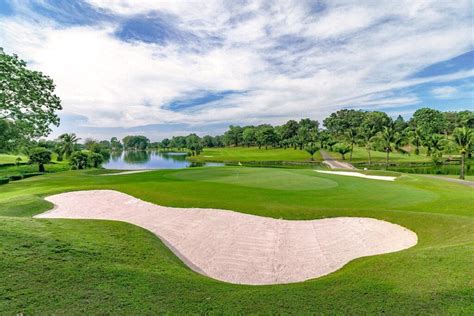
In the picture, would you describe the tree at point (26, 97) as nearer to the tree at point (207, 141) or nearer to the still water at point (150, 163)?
the still water at point (150, 163)

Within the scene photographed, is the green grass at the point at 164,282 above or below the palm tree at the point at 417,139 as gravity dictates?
below

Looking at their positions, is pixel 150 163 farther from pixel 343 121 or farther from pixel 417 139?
pixel 343 121

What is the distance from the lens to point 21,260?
17.7ft

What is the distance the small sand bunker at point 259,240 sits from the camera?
8.23 meters

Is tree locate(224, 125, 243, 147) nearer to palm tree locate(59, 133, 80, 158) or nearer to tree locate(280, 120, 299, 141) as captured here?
tree locate(280, 120, 299, 141)

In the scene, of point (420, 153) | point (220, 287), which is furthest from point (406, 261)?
point (420, 153)

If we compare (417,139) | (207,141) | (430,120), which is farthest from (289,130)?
(207,141)

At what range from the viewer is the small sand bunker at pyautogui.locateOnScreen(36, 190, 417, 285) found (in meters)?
8.23

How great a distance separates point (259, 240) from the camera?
1041 centimetres

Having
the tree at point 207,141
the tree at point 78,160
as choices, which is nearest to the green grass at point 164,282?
the tree at point 78,160

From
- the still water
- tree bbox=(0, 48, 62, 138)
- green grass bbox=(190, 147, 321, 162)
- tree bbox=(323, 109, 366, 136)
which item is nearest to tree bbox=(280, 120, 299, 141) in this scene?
tree bbox=(323, 109, 366, 136)

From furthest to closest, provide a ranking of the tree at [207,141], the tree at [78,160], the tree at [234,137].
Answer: the tree at [207,141], the tree at [234,137], the tree at [78,160]

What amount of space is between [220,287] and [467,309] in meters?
4.38

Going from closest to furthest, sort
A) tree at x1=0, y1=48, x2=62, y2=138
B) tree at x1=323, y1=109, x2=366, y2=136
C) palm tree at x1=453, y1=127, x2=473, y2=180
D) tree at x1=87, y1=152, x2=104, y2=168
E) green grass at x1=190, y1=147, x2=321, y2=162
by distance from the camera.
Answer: tree at x1=0, y1=48, x2=62, y2=138 < palm tree at x1=453, y1=127, x2=473, y2=180 < tree at x1=87, y1=152, x2=104, y2=168 < green grass at x1=190, y1=147, x2=321, y2=162 < tree at x1=323, y1=109, x2=366, y2=136
